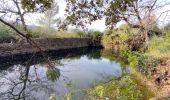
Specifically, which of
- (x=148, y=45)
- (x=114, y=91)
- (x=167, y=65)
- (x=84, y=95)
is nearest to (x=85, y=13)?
(x=114, y=91)

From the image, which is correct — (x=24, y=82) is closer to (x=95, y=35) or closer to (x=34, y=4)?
(x=34, y=4)

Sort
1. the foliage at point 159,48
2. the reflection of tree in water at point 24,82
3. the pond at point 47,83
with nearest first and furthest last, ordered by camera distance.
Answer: the reflection of tree in water at point 24,82, the pond at point 47,83, the foliage at point 159,48

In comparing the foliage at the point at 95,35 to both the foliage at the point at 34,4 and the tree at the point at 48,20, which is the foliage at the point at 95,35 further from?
the foliage at the point at 34,4

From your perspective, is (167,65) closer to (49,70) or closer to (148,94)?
(148,94)

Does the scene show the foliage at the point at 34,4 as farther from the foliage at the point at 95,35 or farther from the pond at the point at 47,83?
the foliage at the point at 95,35

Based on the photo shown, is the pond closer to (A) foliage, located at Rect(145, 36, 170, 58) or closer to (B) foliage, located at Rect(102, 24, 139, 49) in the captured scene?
(A) foliage, located at Rect(145, 36, 170, 58)

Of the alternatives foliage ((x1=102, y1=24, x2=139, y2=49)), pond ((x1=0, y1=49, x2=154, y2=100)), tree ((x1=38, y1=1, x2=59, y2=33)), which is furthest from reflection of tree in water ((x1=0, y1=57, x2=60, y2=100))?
tree ((x1=38, y1=1, x2=59, y2=33))

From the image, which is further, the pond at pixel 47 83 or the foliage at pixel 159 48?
the foliage at pixel 159 48

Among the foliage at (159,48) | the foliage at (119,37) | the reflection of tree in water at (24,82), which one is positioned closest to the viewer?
the reflection of tree in water at (24,82)

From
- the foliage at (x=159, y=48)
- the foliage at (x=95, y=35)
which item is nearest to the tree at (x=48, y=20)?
the foliage at (x=95, y=35)

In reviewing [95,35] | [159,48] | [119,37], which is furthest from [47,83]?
[95,35]

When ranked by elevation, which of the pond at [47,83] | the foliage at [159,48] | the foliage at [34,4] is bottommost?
the pond at [47,83]

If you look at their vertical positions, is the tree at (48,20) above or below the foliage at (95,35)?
above

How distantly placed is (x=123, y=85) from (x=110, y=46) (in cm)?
3009
